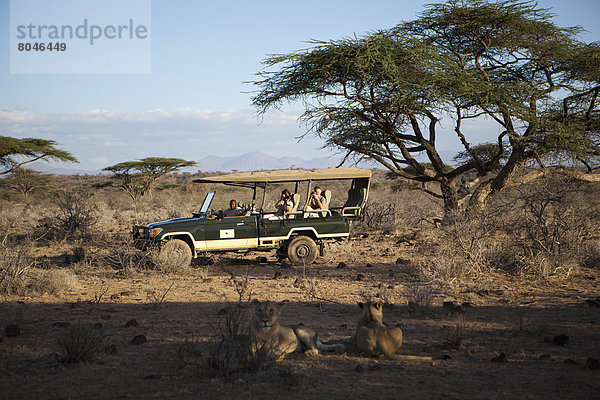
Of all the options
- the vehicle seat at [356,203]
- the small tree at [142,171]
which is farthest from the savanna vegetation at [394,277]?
the small tree at [142,171]

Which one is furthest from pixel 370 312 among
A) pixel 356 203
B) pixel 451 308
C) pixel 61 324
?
pixel 356 203

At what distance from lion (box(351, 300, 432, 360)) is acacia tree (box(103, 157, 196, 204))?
2759cm

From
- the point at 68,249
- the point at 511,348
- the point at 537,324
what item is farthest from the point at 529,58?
the point at 68,249

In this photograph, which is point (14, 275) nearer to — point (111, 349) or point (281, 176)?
point (111, 349)

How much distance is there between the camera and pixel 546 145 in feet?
46.0

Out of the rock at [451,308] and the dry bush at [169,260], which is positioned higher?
the dry bush at [169,260]

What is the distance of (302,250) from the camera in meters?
11.6

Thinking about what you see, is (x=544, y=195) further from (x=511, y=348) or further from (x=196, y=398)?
(x=196, y=398)

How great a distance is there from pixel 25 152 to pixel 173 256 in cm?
2062

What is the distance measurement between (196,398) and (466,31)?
14838 millimetres

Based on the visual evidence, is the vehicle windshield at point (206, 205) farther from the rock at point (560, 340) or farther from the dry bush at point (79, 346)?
the rock at point (560, 340)

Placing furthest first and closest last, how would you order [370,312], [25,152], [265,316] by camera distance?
1. [25,152]
2. [370,312]
3. [265,316]

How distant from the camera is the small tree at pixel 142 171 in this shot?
1254 inches

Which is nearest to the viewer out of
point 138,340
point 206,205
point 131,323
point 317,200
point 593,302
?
point 138,340
